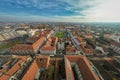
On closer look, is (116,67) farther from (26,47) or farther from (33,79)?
(26,47)

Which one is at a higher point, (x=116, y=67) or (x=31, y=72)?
(x=31, y=72)

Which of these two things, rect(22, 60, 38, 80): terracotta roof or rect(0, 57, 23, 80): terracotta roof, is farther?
rect(0, 57, 23, 80): terracotta roof

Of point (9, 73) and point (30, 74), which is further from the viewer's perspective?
point (9, 73)

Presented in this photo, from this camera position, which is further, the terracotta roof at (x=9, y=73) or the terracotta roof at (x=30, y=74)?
the terracotta roof at (x=9, y=73)

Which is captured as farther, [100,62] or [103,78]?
[100,62]

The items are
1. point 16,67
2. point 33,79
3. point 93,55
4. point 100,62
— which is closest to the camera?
point 33,79

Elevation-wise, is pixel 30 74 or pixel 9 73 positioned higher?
pixel 30 74

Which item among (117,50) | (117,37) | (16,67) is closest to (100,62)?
(117,50)

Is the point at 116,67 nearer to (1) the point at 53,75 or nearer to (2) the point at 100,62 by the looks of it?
(2) the point at 100,62

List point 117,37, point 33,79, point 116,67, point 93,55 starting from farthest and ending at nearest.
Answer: point 117,37 < point 93,55 < point 116,67 < point 33,79
